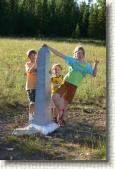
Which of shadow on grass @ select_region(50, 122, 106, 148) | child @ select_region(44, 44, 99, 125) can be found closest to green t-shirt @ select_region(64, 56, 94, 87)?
child @ select_region(44, 44, 99, 125)

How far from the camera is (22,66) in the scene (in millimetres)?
6199

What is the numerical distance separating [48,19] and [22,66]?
1.46 metres

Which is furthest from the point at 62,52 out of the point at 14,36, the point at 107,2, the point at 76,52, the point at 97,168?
the point at 97,168

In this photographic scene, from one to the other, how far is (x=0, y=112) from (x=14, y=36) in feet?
2.97

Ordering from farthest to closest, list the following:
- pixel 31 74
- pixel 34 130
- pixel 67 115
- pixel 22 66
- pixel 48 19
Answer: pixel 22 66
pixel 67 115
pixel 31 74
pixel 48 19
pixel 34 130

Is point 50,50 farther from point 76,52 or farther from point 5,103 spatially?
point 5,103

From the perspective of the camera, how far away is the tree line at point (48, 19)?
4.76m

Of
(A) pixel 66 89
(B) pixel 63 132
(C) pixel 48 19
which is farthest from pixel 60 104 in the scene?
(C) pixel 48 19

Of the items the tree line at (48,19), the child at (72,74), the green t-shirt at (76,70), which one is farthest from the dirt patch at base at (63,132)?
the tree line at (48,19)

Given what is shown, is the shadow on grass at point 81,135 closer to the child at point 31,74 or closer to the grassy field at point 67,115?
the grassy field at point 67,115

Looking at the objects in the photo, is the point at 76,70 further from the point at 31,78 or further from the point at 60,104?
the point at 31,78

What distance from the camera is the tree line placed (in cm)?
476

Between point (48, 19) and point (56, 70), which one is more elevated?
point (48, 19)

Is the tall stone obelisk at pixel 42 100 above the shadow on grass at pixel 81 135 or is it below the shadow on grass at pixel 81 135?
above
